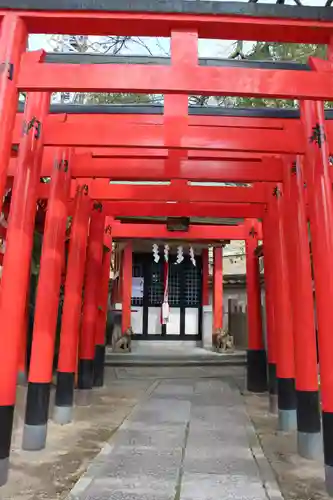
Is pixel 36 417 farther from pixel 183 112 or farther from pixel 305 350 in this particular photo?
pixel 183 112

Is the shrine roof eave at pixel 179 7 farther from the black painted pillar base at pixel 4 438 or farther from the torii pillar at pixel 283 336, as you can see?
the black painted pillar base at pixel 4 438

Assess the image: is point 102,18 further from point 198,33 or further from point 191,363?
point 191,363

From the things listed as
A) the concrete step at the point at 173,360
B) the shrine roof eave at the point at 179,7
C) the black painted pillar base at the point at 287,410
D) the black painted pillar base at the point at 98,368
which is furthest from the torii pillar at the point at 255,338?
the shrine roof eave at the point at 179,7

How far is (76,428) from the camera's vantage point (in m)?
6.23

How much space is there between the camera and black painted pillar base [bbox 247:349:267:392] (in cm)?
925

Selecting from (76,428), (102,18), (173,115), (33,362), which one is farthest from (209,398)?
(102,18)

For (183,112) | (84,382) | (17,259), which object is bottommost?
(84,382)

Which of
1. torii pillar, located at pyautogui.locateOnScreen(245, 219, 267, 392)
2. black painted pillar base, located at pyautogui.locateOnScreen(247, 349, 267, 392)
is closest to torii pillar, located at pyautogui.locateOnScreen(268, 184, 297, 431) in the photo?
torii pillar, located at pyautogui.locateOnScreen(245, 219, 267, 392)

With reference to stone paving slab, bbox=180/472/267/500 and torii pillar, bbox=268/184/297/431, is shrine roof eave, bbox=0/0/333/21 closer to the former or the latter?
torii pillar, bbox=268/184/297/431

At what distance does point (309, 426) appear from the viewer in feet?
16.5

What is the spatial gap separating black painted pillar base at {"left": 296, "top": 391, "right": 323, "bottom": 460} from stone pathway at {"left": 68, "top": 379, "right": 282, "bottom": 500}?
0.54 metres

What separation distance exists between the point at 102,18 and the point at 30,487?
13.9 ft

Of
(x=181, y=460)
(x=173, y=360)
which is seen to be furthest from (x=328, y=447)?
(x=173, y=360)

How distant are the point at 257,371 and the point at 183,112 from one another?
6.55 metres
